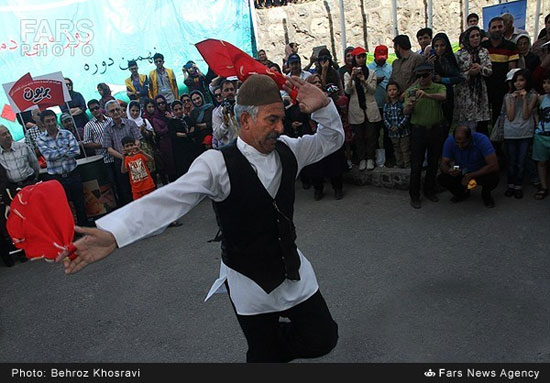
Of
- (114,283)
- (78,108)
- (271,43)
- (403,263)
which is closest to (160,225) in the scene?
(403,263)

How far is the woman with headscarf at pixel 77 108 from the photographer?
8633 millimetres

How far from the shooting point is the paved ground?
3443 mm

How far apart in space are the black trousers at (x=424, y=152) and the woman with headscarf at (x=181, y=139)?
3.54 meters

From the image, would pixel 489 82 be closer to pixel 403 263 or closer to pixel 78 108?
pixel 403 263

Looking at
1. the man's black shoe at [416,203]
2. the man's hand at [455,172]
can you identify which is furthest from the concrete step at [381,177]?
the man's hand at [455,172]

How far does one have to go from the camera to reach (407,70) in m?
6.29

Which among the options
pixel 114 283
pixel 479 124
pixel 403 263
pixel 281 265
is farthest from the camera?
pixel 479 124

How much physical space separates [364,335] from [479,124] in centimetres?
389

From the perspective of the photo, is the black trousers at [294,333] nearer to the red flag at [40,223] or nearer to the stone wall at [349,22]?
the red flag at [40,223]

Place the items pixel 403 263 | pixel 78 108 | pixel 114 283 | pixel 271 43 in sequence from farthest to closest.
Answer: pixel 271 43
pixel 78 108
pixel 114 283
pixel 403 263

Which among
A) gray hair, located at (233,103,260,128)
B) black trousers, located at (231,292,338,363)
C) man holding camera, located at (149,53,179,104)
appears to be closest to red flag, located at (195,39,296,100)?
gray hair, located at (233,103,260,128)

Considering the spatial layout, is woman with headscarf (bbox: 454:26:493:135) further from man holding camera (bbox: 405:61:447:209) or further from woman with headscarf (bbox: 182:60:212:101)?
woman with headscarf (bbox: 182:60:212:101)

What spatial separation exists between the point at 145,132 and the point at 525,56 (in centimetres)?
559

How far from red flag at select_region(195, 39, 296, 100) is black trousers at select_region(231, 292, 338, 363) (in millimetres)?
1315
